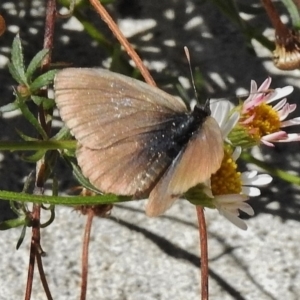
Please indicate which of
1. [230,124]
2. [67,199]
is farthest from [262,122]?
[67,199]

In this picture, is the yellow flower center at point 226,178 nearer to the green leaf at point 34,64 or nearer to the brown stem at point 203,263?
the brown stem at point 203,263

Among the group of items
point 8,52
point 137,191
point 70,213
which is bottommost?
point 137,191

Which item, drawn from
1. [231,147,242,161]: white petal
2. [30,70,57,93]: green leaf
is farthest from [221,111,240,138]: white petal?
[30,70,57,93]: green leaf

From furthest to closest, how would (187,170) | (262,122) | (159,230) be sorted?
(159,230), (262,122), (187,170)

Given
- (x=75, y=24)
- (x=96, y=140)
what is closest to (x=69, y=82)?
(x=96, y=140)

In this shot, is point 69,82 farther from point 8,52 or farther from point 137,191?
point 8,52

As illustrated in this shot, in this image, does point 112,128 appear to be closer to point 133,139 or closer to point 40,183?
point 133,139
